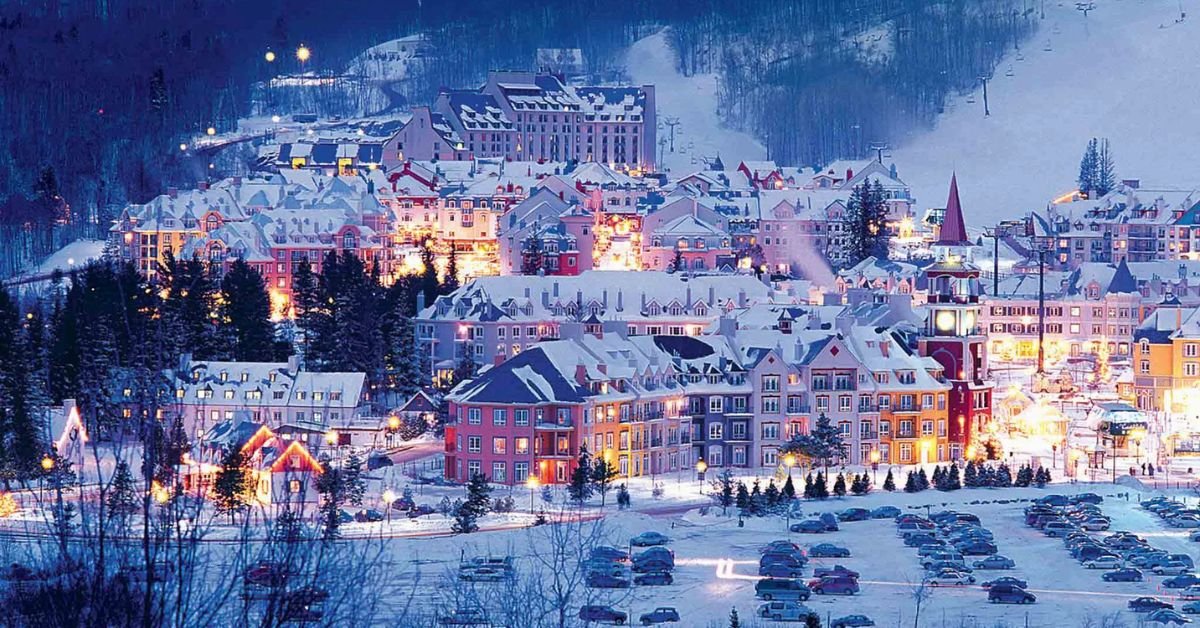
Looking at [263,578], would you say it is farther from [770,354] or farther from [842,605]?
[770,354]

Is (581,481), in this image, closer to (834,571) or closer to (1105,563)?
(834,571)

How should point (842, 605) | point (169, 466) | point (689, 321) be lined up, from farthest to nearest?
point (689, 321) → point (842, 605) → point (169, 466)

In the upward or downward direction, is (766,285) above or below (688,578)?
above

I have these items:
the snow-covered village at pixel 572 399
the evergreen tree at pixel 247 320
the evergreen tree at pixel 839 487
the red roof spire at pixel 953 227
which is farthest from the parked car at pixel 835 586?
the red roof spire at pixel 953 227

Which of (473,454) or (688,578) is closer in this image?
(688,578)

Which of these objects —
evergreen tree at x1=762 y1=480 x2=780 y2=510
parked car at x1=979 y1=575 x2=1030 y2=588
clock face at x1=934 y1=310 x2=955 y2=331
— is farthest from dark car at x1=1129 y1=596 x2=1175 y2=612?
clock face at x1=934 y1=310 x2=955 y2=331

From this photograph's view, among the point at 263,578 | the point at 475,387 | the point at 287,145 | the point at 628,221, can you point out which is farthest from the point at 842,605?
the point at 287,145

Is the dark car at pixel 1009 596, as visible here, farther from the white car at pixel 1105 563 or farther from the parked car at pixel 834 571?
the white car at pixel 1105 563

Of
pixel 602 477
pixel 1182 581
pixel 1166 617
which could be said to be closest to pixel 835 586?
pixel 1166 617
